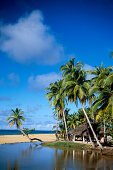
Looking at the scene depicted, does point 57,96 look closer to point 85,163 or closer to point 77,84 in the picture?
point 77,84

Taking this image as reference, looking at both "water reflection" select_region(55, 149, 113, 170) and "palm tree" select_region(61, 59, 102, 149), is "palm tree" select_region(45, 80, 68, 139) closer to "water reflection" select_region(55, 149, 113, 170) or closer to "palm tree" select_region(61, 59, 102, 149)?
"palm tree" select_region(61, 59, 102, 149)

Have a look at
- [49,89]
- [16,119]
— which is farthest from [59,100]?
[16,119]

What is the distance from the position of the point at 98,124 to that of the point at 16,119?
16204 millimetres

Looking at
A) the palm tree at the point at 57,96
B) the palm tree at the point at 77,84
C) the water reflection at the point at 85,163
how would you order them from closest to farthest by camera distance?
the water reflection at the point at 85,163
the palm tree at the point at 77,84
the palm tree at the point at 57,96

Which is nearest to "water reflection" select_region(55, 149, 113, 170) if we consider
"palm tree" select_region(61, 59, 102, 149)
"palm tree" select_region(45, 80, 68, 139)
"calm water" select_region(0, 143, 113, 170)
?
"calm water" select_region(0, 143, 113, 170)

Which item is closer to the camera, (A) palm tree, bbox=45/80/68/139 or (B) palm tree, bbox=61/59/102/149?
(B) palm tree, bbox=61/59/102/149

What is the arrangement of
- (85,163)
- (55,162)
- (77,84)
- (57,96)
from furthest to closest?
(57,96) < (77,84) < (55,162) < (85,163)

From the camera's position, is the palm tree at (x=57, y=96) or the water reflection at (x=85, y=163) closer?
the water reflection at (x=85, y=163)

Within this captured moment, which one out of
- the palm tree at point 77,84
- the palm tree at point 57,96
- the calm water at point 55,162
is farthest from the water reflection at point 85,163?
the palm tree at point 57,96

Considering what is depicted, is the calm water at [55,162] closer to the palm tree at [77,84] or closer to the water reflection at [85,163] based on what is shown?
the water reflection at [85,163]

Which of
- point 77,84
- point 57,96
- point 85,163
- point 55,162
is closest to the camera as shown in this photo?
point 85,163

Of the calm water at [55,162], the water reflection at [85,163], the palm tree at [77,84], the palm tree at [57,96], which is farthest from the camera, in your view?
the palm tree at [57,96]

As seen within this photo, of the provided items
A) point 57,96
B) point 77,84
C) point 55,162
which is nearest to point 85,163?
point 55,162

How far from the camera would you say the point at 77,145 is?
2183 cm
